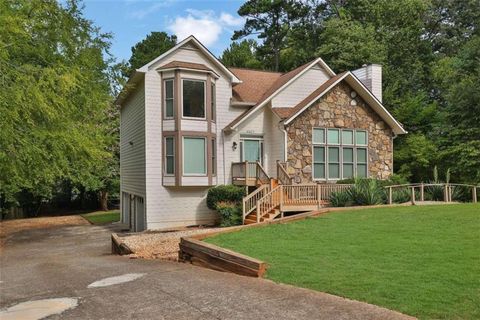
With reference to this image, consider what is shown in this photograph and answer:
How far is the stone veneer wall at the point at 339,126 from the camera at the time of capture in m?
19.2

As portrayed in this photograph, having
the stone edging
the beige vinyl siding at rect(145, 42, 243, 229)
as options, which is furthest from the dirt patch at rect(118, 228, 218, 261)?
the beige vinyl siding at rect(145, 42, 243, 229)

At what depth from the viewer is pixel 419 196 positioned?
18641mm

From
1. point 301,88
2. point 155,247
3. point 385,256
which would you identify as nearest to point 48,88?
A: point 155,247

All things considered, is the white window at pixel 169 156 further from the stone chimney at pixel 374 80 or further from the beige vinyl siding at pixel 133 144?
the stone chimney at pixel 374 80

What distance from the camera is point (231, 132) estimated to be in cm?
1956

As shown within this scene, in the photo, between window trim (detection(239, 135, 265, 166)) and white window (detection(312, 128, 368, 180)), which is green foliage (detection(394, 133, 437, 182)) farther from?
window trim (detection(239, 135, 265, 166))

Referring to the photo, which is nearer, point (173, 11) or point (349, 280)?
point (349, 280)

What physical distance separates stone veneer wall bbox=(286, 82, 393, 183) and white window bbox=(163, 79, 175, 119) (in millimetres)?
5090

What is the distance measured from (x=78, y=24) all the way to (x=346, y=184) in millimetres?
12528

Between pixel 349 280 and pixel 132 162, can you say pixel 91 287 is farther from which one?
pixel 132 162

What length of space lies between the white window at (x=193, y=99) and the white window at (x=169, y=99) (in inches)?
20.9

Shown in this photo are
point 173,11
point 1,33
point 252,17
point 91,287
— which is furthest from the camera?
point 252,17

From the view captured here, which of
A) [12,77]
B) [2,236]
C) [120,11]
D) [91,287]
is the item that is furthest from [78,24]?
[91,287]

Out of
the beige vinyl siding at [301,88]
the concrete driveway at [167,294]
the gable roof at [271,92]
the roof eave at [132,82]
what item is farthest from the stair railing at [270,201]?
the roof eave at [132,82]
